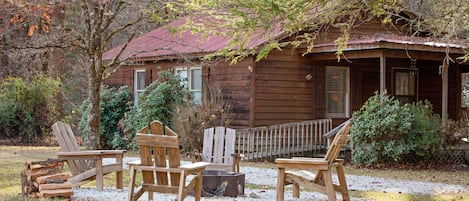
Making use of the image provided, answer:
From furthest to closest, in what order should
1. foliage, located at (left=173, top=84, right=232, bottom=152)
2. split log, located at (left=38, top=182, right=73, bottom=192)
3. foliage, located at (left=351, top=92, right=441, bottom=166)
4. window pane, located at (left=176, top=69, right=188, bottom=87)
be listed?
1. window pane, located at (left=176, top=69, right=188, bottom=87)
2. foliage, located at (left=173, top=84, right=232, bottom=152)
3. foliage, located at (left=351, top=92, right=441, bottom=166)
4. split log, located at (left=38, top=182, right=73, bottom=192)

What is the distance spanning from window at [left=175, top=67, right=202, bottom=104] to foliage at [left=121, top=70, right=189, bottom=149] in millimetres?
393

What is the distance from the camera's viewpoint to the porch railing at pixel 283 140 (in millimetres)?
17266

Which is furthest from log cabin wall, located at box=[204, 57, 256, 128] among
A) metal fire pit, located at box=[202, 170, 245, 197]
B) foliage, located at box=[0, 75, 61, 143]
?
metal fire pit, located at box=[202, 170, 245, 197]

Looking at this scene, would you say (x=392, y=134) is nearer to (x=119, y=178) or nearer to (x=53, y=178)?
(x=119, y=178)

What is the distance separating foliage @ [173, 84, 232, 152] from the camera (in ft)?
57.3

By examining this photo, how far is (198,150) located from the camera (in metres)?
17.6

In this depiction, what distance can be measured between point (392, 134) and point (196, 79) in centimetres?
665

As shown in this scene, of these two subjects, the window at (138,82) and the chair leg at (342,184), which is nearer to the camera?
the chair leg at (342,184)

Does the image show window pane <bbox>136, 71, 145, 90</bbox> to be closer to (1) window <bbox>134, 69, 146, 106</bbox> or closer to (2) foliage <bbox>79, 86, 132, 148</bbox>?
(1) window <bbox>134, 69, 146, 106</bbox>

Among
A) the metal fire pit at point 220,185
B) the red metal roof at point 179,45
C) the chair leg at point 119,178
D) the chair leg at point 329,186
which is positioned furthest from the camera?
the red metal roof at point 179,45

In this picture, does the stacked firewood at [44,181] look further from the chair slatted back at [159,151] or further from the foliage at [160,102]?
the foliage at [160,102]

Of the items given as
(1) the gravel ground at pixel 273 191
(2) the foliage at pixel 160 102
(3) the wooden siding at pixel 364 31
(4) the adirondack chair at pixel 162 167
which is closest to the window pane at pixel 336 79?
(3) the wooden siding at pixel 364 31

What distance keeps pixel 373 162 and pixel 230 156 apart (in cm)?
548

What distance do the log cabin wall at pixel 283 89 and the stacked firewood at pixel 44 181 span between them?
925 centimetres
